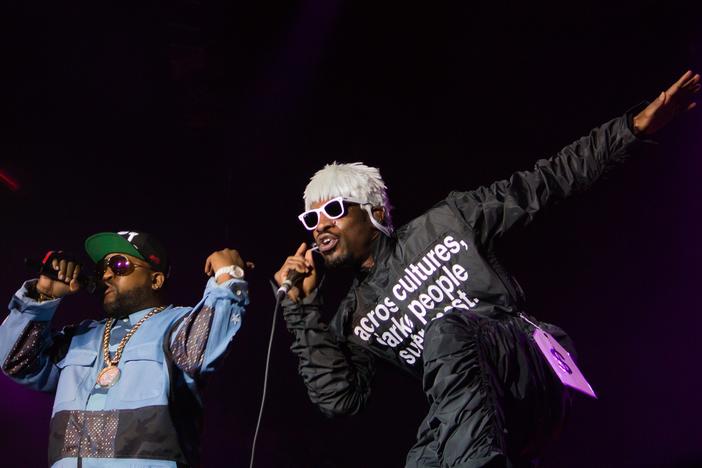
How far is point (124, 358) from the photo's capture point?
102 inches

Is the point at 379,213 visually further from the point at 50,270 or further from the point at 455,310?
the point at 50,270

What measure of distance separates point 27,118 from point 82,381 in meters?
2.04

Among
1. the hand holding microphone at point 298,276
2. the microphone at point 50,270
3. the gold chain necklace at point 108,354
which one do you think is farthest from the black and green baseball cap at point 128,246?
the hand holding microphone at point 298,276

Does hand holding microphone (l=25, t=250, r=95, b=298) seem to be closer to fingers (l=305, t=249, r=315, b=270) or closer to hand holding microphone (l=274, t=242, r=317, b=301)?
hand holding microphone (l=274, t=242, r=317, b=301)

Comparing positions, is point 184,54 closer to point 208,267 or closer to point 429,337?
point 208,267

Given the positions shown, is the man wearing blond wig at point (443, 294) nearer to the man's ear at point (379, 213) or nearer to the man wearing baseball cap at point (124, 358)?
the man's ear at point (379, 213)

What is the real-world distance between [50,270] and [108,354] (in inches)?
17.1

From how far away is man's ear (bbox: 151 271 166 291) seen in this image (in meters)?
2.99

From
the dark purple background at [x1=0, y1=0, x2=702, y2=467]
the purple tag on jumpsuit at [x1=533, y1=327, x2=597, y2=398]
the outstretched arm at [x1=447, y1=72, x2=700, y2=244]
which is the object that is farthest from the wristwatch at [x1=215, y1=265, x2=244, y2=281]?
the dark purple background at [x1=0, y1=0, x2=702, y2=467]

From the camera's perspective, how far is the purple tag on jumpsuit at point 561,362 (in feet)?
6.45

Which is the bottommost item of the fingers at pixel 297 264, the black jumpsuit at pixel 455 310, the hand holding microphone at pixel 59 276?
the black jumpsuit at pixel 455 310

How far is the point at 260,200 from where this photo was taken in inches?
170

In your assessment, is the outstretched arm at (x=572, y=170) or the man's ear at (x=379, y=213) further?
the man's ear at (x=379, y=213)

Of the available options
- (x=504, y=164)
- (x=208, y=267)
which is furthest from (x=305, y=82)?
(x=208, y=267)
